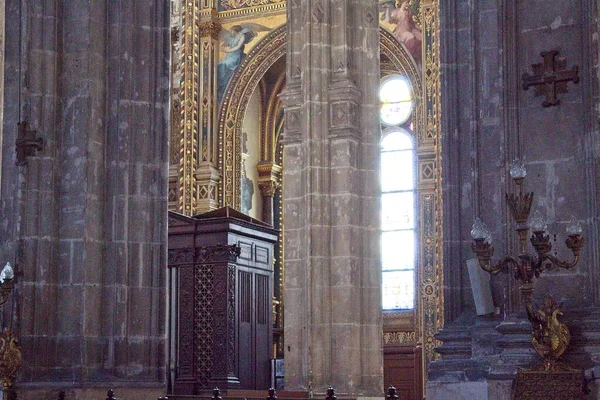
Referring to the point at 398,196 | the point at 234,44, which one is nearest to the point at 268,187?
the point at 398,196

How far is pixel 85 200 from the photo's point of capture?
1300cm

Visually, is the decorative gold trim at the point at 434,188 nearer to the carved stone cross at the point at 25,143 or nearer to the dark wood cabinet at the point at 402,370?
the dark wood cabinet at the point at 402,370

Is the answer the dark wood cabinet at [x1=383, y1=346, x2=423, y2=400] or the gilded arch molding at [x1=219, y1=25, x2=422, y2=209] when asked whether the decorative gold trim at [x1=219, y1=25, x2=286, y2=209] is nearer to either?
the gilded arch molding at [x1=219, y1=25, x2=422, y2=209]

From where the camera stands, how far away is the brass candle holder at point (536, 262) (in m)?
9.68

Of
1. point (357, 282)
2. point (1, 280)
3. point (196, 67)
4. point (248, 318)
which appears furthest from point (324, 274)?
point (196, 67)

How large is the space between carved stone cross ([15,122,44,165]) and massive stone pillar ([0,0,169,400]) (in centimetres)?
4

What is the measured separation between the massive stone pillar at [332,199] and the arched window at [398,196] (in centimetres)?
895

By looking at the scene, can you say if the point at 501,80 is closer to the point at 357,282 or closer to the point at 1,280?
the point at 1,280

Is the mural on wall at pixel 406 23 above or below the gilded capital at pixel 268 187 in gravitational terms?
above

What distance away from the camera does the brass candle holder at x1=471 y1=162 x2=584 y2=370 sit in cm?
968

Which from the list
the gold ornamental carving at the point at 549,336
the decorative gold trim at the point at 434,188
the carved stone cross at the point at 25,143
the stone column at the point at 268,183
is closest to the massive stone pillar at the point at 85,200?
the carved stone cross at the point at 25,143

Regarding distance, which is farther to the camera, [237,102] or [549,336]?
[237,102]

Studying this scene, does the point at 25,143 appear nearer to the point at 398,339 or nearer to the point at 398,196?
the point at 398,339

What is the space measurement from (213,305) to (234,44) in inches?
412
